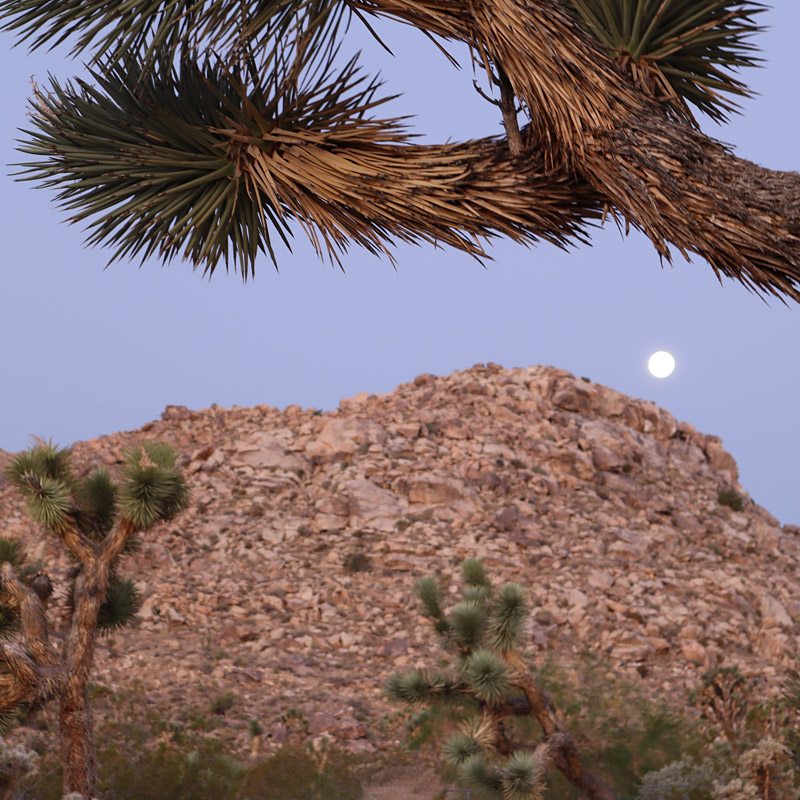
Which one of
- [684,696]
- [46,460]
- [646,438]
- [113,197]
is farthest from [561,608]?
[113,197]

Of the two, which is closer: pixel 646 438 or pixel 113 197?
pixel 113 197

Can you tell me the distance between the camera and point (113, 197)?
5133 mm

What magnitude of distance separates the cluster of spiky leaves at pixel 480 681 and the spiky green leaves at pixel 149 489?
323cm

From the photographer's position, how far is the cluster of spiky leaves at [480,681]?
28.8 feet

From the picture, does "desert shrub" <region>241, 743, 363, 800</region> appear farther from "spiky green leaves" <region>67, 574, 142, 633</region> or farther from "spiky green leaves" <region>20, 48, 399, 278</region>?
"spiky green leaves" <region>20, 48, 399, 278</region>

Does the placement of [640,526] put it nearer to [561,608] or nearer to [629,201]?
[561,608]

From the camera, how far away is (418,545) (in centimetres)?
2194

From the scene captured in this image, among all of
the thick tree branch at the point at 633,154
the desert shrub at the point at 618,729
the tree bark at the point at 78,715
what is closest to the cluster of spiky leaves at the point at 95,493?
the tree bark at the point at 78,715

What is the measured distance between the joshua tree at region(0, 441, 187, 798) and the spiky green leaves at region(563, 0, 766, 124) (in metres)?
6.15

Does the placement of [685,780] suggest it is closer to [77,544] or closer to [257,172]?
[77,544]

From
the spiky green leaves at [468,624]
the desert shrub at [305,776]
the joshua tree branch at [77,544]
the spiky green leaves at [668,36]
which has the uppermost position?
the spiky green leaves at [668,36]

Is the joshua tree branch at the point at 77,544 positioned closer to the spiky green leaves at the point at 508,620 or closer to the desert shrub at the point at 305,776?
the spiky green leaves at the point at 508,620

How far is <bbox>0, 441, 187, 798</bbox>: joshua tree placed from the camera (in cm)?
862

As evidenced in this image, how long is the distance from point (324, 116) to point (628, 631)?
55.8 feet
